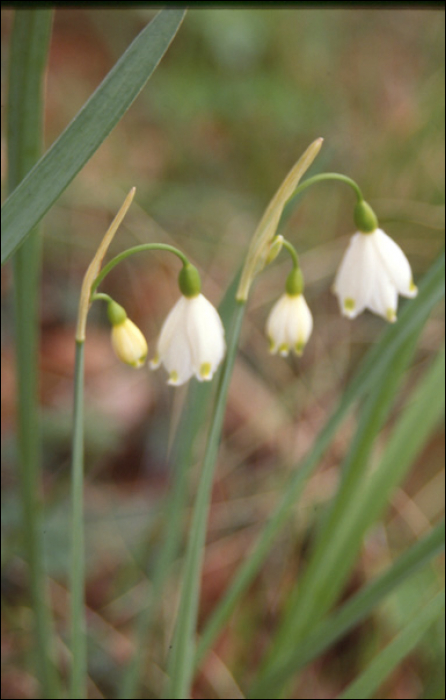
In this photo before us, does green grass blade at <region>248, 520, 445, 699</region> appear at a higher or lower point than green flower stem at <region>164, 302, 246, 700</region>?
lower

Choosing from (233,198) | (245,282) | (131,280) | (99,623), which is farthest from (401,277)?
(233,198)

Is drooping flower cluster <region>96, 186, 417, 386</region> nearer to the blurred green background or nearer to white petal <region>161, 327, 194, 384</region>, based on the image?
white petal <region>161, 327, 194, 384</region>

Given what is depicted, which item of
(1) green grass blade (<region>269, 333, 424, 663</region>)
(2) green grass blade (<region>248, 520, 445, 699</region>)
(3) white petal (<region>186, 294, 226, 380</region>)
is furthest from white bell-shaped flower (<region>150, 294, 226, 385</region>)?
(1) green grass blade (<region>269, 333, 424, 663</region>)

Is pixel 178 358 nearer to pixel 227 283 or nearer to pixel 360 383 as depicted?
pixel 360 383

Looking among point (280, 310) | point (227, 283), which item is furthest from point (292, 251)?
point (227, 283)

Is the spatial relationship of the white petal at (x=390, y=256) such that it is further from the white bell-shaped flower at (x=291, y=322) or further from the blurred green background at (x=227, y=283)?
the blurred green background at (x=227, y=283)

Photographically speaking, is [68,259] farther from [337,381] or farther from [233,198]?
[337,381]
